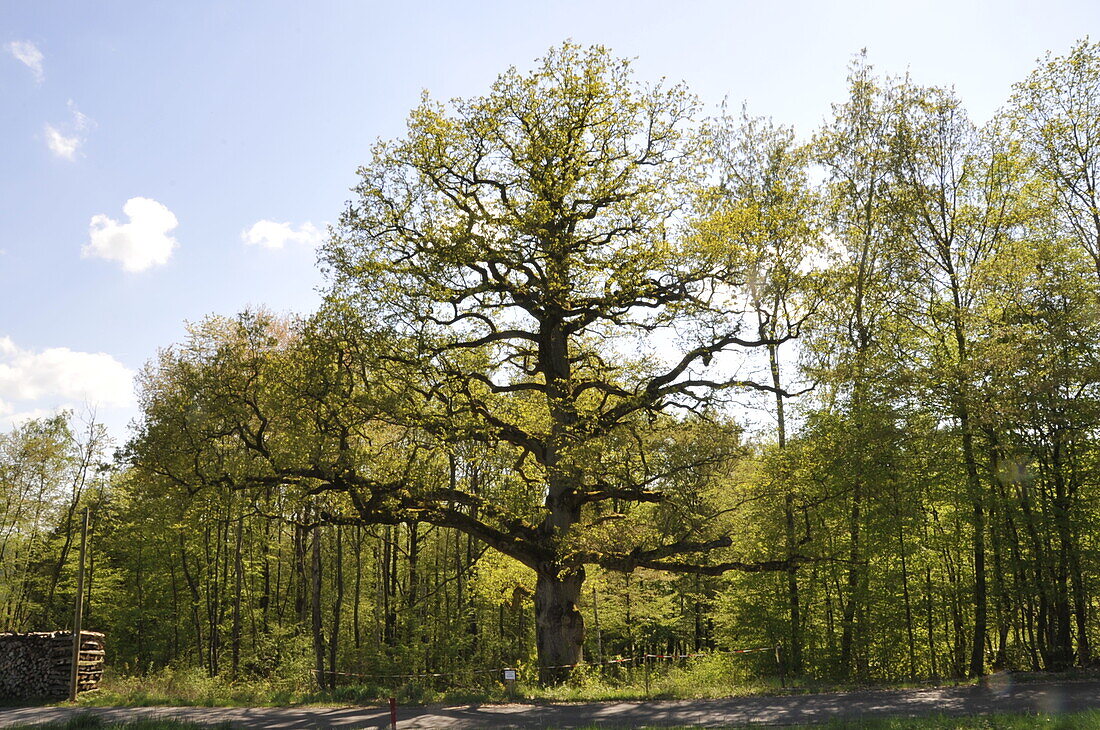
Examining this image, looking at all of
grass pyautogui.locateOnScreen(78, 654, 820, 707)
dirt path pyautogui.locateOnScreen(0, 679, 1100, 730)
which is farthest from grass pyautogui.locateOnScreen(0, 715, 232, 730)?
grass pyautogui.locateOnScreen(78, 654, 820, 707)

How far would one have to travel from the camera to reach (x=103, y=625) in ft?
131

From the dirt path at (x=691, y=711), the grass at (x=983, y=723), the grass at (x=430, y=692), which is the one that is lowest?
the grass at (x=430, y=692)

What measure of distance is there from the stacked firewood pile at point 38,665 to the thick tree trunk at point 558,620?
A: 12.0 metres

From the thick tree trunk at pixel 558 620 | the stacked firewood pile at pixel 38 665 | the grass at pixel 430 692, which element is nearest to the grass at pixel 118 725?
the grass at pixel 430 692

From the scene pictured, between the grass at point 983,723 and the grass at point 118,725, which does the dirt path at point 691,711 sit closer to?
the grass at point 118,725

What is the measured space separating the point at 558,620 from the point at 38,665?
44.5 ft

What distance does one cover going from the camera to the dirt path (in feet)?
39.0

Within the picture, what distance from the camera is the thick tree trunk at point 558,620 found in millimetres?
18875

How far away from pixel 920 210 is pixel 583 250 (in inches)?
341

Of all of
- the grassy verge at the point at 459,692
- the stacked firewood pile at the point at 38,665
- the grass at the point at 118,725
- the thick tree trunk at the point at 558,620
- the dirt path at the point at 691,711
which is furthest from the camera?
the stacked firewood pile at the point at 38,665

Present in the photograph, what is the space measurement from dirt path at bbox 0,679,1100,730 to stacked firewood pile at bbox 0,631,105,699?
4749 mm

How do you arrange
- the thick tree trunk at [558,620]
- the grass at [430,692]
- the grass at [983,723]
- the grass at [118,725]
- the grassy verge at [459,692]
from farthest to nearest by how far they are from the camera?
the thick tree trunk at [558,620] < the grass at [430,692] < the grassy verge at [459,692] < the grass at [118,725] < the grass at [983,723]

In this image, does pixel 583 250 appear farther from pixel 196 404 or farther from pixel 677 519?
pixel 196 404

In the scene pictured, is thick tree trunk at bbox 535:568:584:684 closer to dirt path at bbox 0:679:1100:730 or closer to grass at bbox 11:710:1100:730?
dirt path at bbox 0:679:1100:730
